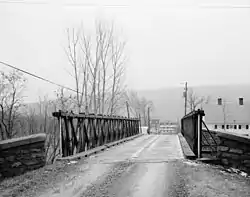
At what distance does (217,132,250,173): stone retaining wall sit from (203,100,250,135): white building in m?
51.9

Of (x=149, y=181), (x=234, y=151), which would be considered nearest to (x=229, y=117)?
(x=234, y=151)

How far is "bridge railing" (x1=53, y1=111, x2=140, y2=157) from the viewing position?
24.8 feet

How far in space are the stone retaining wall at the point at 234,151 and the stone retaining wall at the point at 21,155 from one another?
A: 4035mm

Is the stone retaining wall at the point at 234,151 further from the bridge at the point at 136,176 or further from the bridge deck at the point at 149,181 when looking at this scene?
the bridge deck at the point at 149,181

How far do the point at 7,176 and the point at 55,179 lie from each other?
4.08ft

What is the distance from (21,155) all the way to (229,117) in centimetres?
5802

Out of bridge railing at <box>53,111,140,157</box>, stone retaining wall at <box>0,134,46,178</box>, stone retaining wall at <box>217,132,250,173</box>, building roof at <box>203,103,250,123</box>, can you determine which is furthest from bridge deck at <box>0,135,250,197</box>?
building roof at <box>203,103,250,123</box>

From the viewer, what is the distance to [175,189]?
4.50 m

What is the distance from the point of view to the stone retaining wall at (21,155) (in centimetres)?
Answer: 591

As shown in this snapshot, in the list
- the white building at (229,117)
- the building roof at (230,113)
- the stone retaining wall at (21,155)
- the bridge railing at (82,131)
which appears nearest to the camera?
the stone retaining wall at (21,155)

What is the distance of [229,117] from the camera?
59.0m

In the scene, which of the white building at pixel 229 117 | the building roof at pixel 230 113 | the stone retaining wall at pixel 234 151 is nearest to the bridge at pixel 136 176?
the stone retaining wall at pixel 234 151

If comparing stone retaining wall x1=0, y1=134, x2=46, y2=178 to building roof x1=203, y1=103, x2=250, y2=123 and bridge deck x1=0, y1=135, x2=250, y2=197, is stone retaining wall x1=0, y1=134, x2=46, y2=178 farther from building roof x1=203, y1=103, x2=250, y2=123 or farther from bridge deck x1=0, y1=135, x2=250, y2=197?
building roof x1=203, y1=103, x2=250, y2=123

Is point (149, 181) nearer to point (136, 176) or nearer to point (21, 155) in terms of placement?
point (136, 176)
